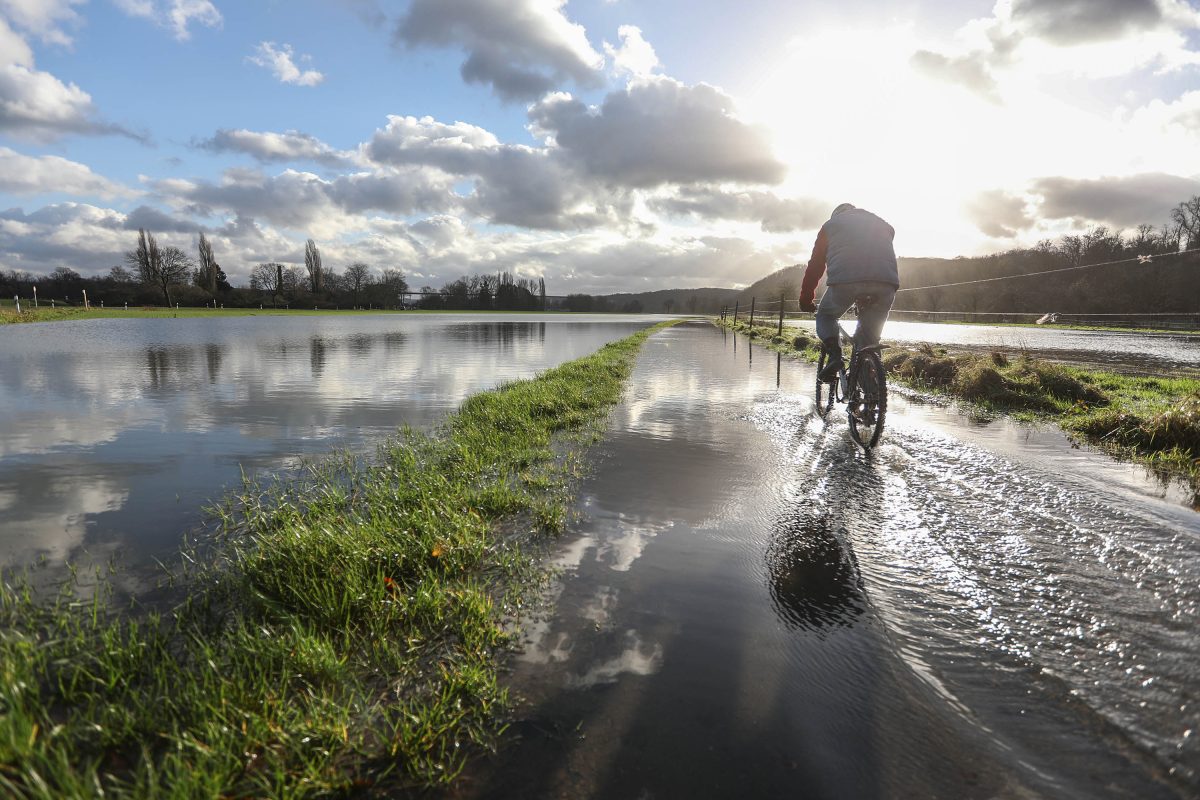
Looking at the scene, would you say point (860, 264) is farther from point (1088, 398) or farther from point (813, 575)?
point (1088, 398)

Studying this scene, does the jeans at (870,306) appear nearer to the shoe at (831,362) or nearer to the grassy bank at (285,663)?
the shoe at (831,362)

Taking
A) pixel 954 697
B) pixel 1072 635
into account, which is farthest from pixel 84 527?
pixel 1072 635

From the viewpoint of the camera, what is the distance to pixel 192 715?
1.77 m

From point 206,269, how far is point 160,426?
110717 millimetres

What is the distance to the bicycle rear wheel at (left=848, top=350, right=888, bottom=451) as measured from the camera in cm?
577

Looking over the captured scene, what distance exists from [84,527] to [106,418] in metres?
4.93

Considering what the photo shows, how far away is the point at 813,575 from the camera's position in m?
3.00

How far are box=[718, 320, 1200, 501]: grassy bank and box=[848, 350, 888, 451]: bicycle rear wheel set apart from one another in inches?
85.5

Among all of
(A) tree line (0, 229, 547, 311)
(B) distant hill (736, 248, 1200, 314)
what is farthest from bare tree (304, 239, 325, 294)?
(B) distant hill (736, 248, 1200, 314)

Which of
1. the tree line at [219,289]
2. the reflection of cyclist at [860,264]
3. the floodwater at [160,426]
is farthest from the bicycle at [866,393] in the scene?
the tree line at [219,289]

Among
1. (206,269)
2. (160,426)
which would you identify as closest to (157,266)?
(206,269)

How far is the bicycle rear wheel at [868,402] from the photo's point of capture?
18.9 ft

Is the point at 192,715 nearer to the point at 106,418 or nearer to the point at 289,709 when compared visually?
the point at 289,709

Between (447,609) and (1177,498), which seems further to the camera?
(1177,498)
